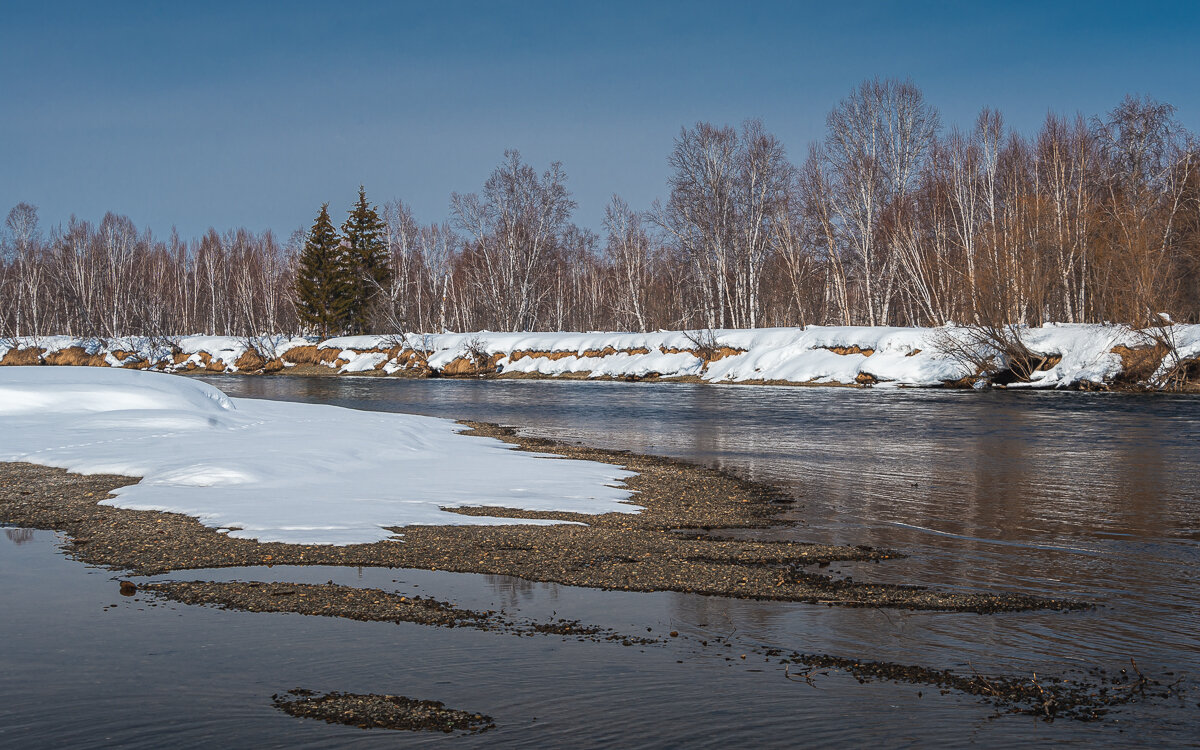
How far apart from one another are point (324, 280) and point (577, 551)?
65.0m

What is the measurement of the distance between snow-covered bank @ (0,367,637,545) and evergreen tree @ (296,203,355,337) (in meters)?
47.9

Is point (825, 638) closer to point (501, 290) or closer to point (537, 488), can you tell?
point (537, 488)

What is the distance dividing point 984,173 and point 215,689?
49784 mm

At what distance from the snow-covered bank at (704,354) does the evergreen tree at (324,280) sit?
8.80 feet

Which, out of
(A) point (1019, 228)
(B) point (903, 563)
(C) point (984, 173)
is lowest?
(B) point (903, 563)

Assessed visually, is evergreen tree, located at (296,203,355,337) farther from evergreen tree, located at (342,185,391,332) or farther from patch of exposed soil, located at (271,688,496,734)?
patch of exposed soil, located at (271,688,496,734)

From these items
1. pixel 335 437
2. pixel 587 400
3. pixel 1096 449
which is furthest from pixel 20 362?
pixel 1096 449

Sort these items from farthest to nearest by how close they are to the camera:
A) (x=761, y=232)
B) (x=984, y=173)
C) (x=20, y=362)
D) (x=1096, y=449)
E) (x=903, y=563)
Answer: (x=20, y=362), (x=761, y=232), (x=984, y=173), (x=1096, y=449), (x=903, y=563)

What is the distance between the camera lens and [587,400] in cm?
3509

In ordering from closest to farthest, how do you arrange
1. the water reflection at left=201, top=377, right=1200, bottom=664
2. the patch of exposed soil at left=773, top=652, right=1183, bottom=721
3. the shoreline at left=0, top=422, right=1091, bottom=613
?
the patch of exposed soil at left=773, top=652, right=1183, bottom=721 → the shoreline at left=0, top=422, right=1091, bottom=613 → the water reflection at left=201, top=377, right=1200, bottom=664

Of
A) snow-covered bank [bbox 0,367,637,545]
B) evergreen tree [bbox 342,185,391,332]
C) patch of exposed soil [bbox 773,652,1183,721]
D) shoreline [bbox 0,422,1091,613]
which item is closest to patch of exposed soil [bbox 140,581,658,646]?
shoreline [bbox 0,422,1091,613]

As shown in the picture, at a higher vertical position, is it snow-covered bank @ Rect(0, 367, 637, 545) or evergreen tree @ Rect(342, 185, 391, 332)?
evergreen tree @ Rect(342, 185, 391, 332)

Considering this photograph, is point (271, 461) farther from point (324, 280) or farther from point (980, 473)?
point (324, 280)

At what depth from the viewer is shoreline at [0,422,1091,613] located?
7.03 m
